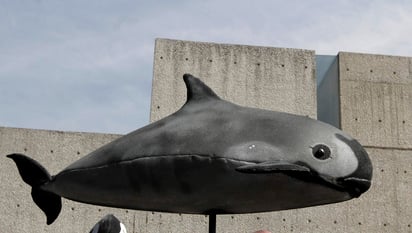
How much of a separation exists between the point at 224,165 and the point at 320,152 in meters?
0.43

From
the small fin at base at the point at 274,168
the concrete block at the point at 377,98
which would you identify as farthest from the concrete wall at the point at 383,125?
the small fin at base at the point at 274,168

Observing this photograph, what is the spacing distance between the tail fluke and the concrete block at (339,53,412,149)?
522 cm

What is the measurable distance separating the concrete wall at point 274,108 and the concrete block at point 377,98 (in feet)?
0.04

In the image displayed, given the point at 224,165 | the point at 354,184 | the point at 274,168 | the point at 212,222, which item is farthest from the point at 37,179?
the point at 354,184

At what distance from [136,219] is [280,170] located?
428 centimetres

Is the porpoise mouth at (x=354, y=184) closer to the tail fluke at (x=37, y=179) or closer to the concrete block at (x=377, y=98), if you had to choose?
the tail fluke at (x=37, y=179)

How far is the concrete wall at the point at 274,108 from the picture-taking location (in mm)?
6660

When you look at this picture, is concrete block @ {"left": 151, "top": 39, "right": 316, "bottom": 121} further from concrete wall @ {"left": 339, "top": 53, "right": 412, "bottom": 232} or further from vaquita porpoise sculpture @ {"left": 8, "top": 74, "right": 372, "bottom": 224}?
vaquita porpoise sculpture @ {"left": 8, "top": 74, "right": 372, "bottom": 224}

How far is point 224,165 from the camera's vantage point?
2.73 m

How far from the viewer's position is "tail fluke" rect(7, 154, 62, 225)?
3.36 m

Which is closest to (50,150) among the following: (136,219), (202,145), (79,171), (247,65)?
(136,219)

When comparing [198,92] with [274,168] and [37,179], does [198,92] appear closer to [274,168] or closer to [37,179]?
[274,168]

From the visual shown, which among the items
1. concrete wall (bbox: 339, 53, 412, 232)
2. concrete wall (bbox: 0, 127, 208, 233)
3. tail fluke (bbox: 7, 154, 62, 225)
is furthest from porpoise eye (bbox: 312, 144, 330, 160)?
concrete wall (bbox: 339, 53, 412, 232)

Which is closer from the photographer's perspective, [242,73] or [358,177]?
[358,177]
